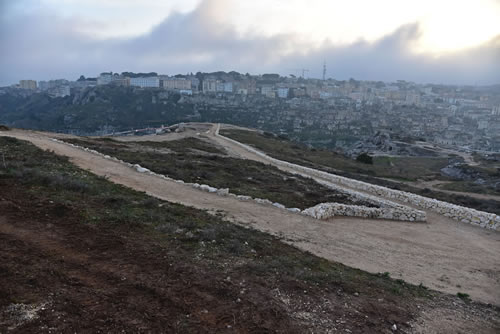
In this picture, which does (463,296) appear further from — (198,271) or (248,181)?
(248,181)

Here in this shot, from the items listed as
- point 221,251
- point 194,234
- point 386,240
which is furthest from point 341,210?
point 221,251

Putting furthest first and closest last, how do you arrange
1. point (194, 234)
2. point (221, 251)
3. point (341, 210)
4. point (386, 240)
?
point (341, 210), point (386, 240), point (194, 234), point (221, 251)

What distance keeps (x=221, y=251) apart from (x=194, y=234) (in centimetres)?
117

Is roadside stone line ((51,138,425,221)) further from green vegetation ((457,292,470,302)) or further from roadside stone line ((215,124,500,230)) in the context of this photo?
green vegetation ((457,292,470,302))

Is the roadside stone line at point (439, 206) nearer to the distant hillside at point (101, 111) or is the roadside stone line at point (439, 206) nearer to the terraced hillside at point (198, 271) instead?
the terraced hillside at point (198, 271)

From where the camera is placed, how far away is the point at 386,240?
13406 millimetres

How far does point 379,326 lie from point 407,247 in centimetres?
744

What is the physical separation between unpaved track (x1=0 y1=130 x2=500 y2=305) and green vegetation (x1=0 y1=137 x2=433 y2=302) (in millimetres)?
1442

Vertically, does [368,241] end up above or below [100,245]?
below

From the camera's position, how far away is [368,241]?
12.9 m

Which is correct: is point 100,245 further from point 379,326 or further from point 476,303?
point 476,303

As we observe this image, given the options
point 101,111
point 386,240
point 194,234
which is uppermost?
point 101,111

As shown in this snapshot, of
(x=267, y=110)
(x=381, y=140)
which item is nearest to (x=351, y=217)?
(x=381, y=140)

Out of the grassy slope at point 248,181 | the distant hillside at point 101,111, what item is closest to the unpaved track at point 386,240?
the grassy slope at point 248,181
